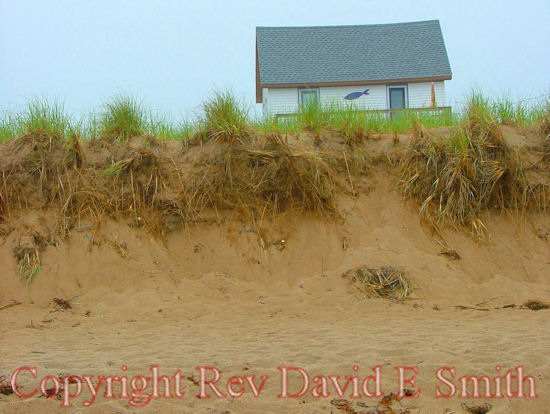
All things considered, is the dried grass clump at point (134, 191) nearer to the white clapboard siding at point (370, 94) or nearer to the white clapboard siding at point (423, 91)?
the white clapboard siding at point (370, 94)

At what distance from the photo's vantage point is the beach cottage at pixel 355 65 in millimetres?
19281

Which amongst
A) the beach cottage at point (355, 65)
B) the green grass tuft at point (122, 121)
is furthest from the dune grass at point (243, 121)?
the beach cottage at point (355, 65)

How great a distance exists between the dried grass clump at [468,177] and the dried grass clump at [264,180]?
104 cm

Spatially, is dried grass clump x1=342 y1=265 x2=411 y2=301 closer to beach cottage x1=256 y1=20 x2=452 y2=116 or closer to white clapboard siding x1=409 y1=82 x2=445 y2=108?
beach cottage x1=256 y1=20 x2=452 y2=116

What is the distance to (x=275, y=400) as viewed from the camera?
2689mm

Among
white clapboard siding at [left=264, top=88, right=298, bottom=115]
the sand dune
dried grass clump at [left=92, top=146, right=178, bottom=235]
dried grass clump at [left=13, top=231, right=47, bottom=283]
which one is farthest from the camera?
white clapboard siding at [left=264, top=88, right=298, bottom=115]

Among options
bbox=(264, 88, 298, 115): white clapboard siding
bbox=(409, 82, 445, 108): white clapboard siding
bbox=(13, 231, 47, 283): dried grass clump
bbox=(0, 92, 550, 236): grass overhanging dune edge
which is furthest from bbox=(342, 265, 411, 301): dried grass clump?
bbox=(409, 82, 445, 108): white clapboard siding

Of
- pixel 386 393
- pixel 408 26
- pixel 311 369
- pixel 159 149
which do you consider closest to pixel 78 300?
pixel 159 149

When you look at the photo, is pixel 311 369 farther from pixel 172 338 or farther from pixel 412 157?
pixel 412 157

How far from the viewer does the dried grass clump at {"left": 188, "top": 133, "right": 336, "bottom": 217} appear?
588 centimetres

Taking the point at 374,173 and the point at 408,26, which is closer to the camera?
the point at 374,173

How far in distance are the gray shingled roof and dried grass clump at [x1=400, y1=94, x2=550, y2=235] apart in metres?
13.2

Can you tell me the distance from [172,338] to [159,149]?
2799 millimetres

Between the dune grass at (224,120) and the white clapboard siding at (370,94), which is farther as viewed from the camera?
the white clapboard siding at (370,94)
